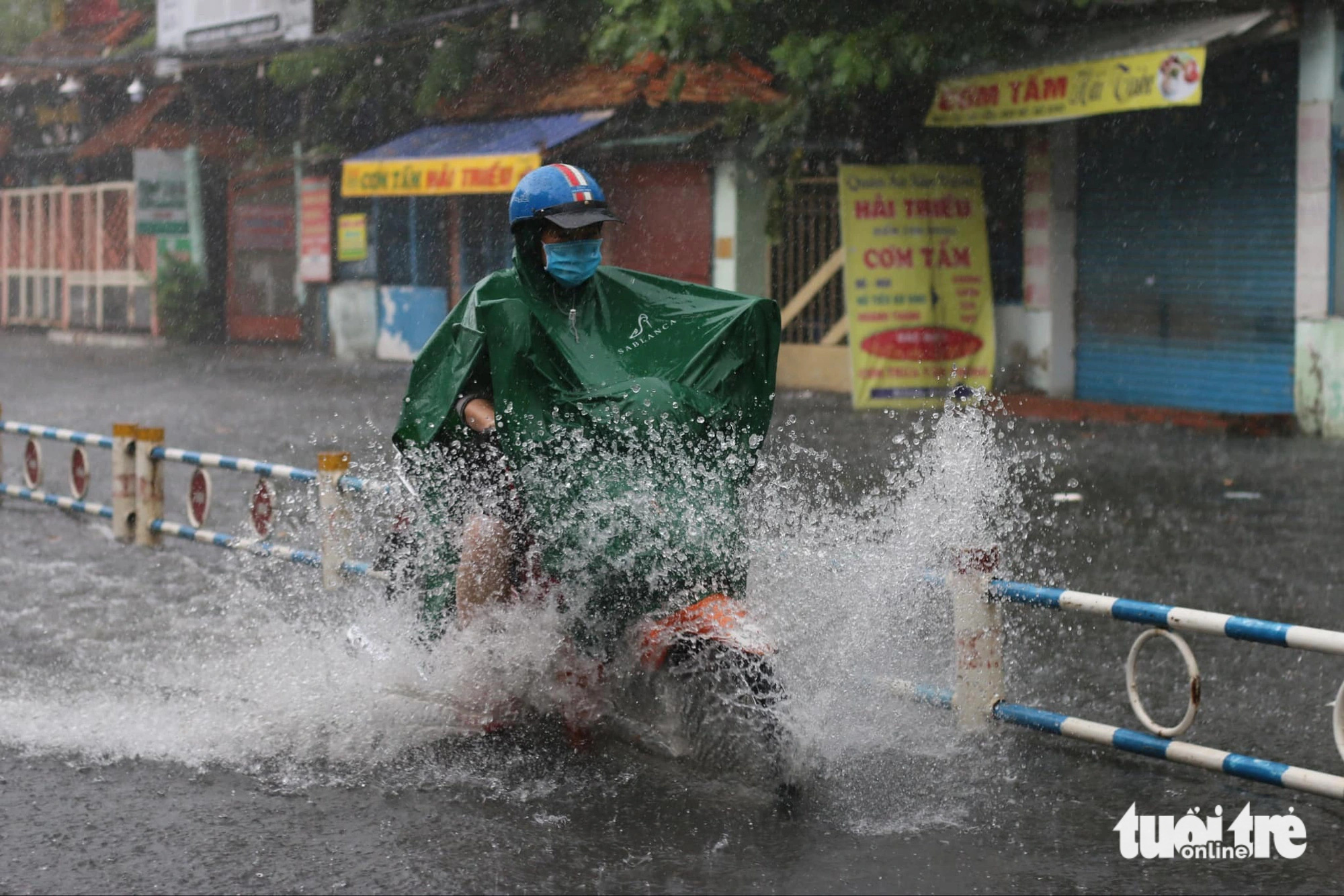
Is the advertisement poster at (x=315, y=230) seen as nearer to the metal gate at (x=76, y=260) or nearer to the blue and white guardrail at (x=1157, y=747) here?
the metal gate at (x=76, y=260)

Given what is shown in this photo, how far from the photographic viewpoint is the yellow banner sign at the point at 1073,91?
13.8m

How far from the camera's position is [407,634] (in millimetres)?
5559

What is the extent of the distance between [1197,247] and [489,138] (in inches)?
381

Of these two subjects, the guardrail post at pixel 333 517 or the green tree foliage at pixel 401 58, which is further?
the green tree foliage at pixel 401 58

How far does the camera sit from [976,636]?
542cm

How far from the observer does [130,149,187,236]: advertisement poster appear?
28891 millimetres

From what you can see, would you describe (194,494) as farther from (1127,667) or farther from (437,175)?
(437,175)

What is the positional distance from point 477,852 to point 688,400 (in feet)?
4.43

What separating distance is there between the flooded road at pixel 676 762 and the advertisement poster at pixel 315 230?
18118 mm

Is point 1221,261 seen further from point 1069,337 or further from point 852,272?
point 852,272

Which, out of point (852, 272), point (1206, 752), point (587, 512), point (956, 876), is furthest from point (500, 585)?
point (852, 272)

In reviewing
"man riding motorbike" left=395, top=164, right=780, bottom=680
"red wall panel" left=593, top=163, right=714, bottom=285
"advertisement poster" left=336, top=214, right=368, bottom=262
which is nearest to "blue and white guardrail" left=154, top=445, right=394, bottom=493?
"man riding motorbike" left=395, top=164, right=780, bottom=680

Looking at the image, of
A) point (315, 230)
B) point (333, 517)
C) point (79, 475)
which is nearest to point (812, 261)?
point (315, 230)

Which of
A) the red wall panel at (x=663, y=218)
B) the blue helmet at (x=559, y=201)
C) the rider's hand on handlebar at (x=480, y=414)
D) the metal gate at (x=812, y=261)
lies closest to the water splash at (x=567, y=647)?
the rider's hand on handlebar at (x=480, y=414)
